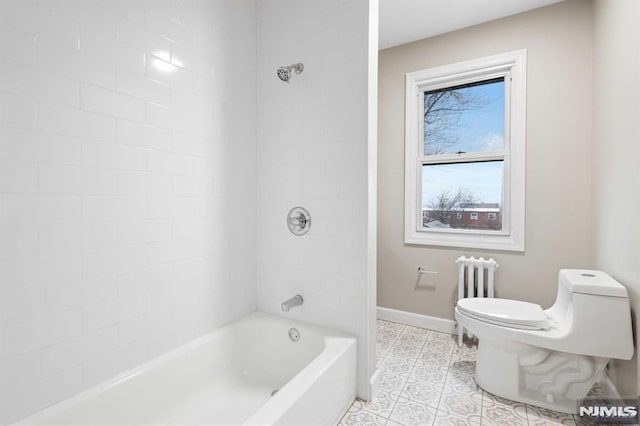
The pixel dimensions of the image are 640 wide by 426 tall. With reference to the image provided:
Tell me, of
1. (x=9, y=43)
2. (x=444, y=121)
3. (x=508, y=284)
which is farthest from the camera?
(x=444, y=121)

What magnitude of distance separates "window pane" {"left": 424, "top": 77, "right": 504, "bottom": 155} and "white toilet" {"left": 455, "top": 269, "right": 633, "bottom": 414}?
4.07 feet

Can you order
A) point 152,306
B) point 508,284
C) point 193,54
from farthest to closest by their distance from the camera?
point 508,284, point 193,54, point 152,306

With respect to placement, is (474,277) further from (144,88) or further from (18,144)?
(18,144)

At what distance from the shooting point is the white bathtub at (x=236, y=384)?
1156 millimetres

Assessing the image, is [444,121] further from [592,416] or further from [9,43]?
[9,43]

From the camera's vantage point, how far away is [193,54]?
158 centimetres

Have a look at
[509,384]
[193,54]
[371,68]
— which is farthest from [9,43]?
[509,384]

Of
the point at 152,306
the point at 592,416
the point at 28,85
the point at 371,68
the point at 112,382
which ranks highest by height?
the point at 371,68

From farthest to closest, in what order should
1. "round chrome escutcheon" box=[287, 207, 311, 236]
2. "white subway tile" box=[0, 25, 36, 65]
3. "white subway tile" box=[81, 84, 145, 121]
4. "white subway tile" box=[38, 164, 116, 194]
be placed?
1. "round chrome escutcheon" box=[287, 207, 311, 236]
2. "white subway tile" box=[81, 84, 145, 121]
3. "white subway tile" box=[38, 164, 116, 194]
4. "white subway tile" box=[0, 25, 36, 65]

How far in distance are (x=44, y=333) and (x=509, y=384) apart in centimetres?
225

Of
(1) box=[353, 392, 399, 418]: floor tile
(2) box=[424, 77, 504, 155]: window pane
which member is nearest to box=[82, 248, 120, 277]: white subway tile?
(1) box=[353, 392, 399, 418]: floor tile

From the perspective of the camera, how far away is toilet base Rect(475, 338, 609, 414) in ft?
5.26

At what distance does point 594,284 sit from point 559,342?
→ 14.2 inches

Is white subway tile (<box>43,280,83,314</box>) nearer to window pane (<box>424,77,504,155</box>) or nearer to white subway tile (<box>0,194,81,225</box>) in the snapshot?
white subway tile (<box>0,194,81,225</box>)
